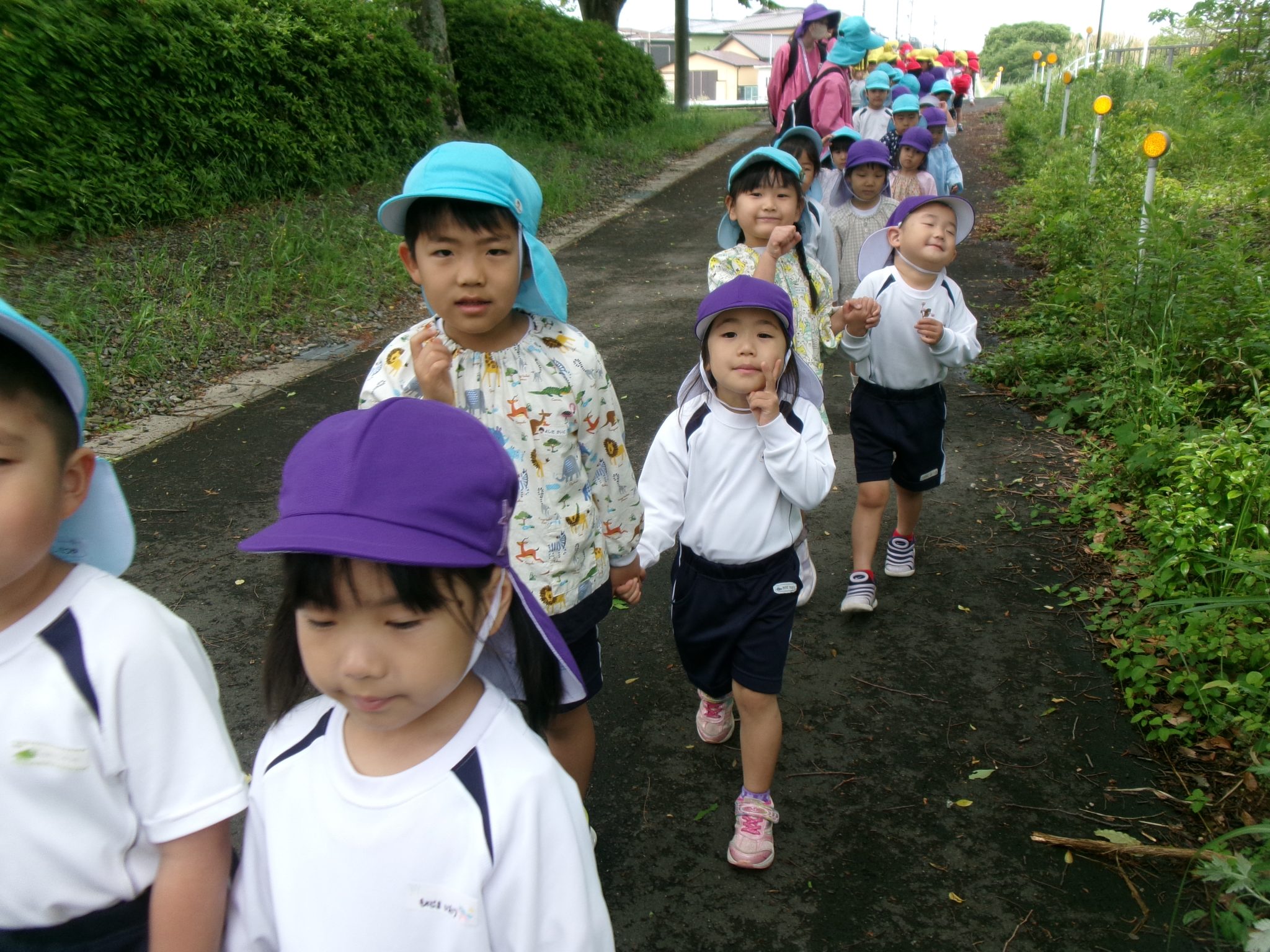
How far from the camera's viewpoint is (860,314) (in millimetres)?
3520

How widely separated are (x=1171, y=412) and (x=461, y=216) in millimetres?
3823

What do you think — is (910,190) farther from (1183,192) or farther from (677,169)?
(677,169)

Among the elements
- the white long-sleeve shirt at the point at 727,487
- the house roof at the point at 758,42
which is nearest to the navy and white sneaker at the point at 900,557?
the white long-sleeve shirt at the point at 727,487

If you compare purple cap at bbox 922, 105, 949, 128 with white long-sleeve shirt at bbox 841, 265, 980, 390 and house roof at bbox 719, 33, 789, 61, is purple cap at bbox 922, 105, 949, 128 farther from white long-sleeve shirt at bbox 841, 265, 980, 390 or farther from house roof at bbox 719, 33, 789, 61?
house roof at bbox 719, 33, 789, 61

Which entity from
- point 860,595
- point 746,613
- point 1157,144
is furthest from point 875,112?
point 746,613

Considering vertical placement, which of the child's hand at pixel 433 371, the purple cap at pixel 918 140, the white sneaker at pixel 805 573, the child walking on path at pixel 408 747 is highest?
the purple cap at pixel 918 140

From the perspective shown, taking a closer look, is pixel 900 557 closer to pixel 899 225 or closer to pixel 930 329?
pixel 930 329

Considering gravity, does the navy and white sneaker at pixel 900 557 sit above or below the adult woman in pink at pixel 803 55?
below

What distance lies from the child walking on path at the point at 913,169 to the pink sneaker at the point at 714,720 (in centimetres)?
491

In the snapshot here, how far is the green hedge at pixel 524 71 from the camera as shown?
14984mm

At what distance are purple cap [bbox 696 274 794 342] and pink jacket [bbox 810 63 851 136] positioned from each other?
194 inches

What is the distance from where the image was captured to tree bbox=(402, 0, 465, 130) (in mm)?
12703

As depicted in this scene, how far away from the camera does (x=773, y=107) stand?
8.08m

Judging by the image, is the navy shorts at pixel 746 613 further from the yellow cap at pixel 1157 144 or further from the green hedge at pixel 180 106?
the green hedge at pixel 180 106
